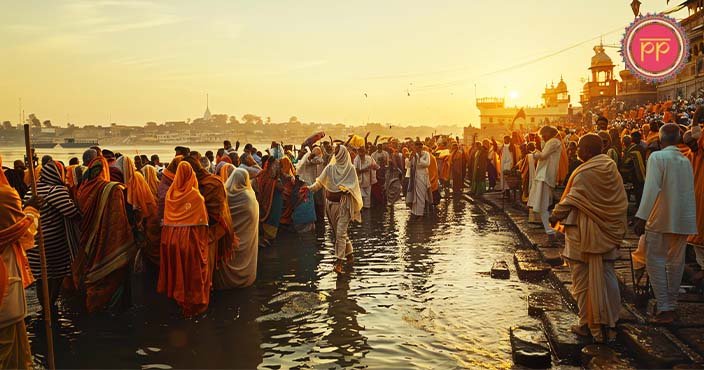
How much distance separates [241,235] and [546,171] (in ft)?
15.2

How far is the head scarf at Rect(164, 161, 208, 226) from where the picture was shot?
20.5 feet

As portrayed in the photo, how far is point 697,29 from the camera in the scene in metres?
30.6

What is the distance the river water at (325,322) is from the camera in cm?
497

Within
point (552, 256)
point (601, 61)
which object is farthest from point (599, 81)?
point (552, 256)

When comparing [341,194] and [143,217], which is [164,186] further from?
[341,194]

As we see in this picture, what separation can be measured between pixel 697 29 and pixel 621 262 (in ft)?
93.7

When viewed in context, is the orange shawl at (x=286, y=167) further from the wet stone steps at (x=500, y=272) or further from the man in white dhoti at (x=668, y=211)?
the man in white dhoti at (x=668, y=211)

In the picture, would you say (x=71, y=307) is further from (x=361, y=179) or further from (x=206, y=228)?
(x=361, y=179)

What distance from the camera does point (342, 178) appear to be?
8477 mm

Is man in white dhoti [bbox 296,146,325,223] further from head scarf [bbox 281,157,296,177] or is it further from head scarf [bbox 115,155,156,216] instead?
head scarf [bbox 115,155,156,216]

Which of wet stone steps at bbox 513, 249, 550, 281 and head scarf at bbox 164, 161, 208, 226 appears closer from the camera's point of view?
head scarf at bbox 164, 161, 208, 226

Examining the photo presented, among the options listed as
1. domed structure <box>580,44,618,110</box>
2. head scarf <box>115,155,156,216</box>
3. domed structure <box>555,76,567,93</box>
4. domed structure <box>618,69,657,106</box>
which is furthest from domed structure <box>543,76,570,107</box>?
head scarf <box>115,155,156,216</box>

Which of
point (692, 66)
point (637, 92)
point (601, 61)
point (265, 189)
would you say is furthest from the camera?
point (601, 61)

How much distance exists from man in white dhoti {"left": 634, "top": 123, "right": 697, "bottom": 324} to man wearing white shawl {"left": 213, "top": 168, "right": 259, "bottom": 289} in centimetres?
430
